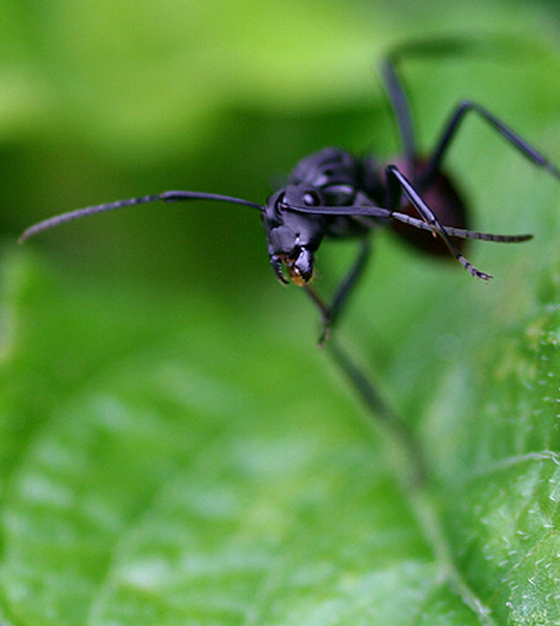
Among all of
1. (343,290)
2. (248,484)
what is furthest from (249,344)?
(248,484)

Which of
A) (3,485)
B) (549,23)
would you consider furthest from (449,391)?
(549,23)

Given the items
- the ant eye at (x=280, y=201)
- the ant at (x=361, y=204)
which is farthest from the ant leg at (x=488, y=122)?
the ant eye at (x=280, y=201)

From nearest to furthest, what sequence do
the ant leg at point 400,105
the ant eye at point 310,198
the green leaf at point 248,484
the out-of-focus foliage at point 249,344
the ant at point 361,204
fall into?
the green leaf at point 248,484, the out-of-focus foliage at point 249,344, the ant at point 361,204, the ant eye at point 310,198, the ant leg at point 400,105

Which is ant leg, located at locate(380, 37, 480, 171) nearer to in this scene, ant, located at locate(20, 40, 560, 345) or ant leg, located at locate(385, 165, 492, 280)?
ant, located at locate(20, 40, 560, 345)

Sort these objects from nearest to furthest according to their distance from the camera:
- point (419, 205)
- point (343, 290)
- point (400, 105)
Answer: point (419, 205)
point (343, 290)
point (400, 105)

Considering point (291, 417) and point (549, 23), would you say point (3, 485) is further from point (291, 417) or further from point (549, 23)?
point (549, 23)

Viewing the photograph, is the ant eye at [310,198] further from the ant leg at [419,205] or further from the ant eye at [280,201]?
the ant leg at [419,205]

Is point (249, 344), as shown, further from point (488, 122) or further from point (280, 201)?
point (488, 122)
